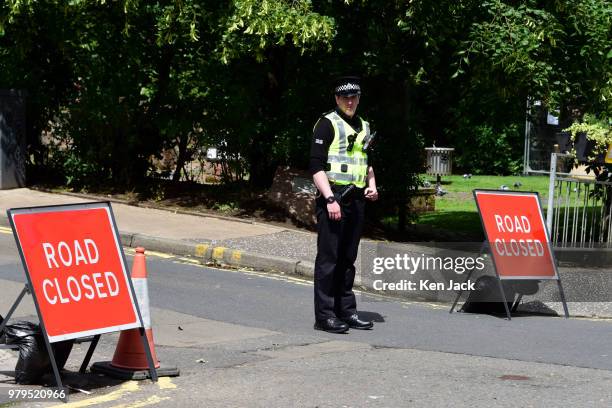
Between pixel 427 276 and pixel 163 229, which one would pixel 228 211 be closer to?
pixel 163 229

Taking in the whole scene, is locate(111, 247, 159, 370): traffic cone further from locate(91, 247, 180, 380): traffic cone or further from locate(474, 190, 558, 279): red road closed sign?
locate(474, 190, 558, 279): red road closed sign

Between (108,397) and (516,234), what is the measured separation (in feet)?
16.4

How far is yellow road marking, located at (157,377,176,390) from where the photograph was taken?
680 centimetres

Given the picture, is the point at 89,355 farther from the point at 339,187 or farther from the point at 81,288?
the point at 339,187

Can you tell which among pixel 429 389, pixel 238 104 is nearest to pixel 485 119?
pixel 238 104

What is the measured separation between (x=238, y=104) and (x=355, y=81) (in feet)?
22.5

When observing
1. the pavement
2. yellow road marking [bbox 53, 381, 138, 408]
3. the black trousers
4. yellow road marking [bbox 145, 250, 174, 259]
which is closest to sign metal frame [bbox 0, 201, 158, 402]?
Result: yellow road marking [bbox 53, 381, 138, 408]

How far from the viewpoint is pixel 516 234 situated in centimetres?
1029

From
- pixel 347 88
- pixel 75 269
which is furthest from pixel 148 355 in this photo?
pixel 347 88

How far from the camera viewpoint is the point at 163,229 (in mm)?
14188

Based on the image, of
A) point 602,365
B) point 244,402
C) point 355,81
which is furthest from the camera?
point 355,81

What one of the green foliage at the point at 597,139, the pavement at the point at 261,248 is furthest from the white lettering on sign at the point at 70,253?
the green foliage at the point at 597,139

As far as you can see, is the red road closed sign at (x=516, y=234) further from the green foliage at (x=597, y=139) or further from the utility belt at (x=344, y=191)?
the green foliage at (x=597, y=139)

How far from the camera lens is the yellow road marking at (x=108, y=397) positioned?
636cm
